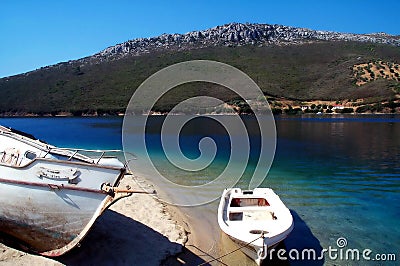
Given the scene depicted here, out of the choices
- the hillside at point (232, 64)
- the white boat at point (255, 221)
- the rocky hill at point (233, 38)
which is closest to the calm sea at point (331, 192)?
the white boat at point (255, 221)

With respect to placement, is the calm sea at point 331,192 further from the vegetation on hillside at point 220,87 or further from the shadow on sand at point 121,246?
the vegetation on hillside at point 220,87

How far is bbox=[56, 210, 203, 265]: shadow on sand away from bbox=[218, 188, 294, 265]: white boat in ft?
4.06

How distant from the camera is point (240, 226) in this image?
8.41 m

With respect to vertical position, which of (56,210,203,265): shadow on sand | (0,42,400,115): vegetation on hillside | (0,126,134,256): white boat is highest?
(0,42,400,115): vegetation on hillside

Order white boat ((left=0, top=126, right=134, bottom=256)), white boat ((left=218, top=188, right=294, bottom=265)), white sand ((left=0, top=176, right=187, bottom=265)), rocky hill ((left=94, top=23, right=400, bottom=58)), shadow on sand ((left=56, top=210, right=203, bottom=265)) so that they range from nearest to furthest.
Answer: white boat ((left=0, top=126, right=134, bottom=256)) → white boat ((left=218, top=188, right=294, bottom=265)) → white sand ((left=0, top=176, right=187, bottom=265)) → shadow on sand ((left=56, top=210, right=203, bottom=265)) → rocky hill ((left=94, top=23, right=400, bottom=58))

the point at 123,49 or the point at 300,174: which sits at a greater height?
the point at 123,49

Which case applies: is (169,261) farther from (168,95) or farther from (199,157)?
(168,95)

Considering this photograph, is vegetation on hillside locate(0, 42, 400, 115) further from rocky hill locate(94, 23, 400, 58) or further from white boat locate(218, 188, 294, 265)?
white boat locate(218, 188, 294, 265)

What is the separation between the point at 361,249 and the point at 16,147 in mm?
9541

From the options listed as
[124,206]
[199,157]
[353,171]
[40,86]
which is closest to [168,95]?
[40,86]

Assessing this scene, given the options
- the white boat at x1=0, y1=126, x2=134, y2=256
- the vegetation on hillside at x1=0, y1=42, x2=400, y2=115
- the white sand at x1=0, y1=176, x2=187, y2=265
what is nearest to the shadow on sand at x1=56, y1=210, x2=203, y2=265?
the white sand at x1=0, y1=176, x2=187, y2=265

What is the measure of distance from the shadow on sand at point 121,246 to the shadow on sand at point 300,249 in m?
2.14

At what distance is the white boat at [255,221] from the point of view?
7500mm

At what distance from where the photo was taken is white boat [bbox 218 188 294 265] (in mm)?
7500
